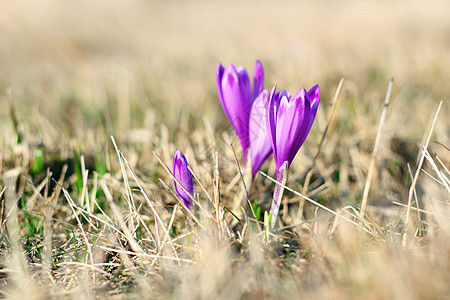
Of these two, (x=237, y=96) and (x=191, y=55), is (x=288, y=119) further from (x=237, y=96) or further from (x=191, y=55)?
(x=191, y=55)

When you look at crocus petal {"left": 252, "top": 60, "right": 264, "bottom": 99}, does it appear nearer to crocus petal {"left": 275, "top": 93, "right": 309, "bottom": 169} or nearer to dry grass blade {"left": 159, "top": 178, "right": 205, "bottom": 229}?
crocus petal {"left": 275, "top": 93, "right": 309, "bottom": 169}

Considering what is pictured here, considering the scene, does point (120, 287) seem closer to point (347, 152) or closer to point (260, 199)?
point (260, 199)

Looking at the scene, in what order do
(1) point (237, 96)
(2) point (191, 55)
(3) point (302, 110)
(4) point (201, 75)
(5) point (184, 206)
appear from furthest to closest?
1. (2) point (191, 55)
2. (4) point (201, 75)
3. (1) point (237, 96)
4. (5) point (184, 206)
5. (3) point (302, 110)

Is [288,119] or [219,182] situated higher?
[288,119]

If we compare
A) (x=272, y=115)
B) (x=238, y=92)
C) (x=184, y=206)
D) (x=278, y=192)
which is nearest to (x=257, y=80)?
(x=238, y=92)

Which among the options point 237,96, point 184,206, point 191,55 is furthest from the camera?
point 191,55
